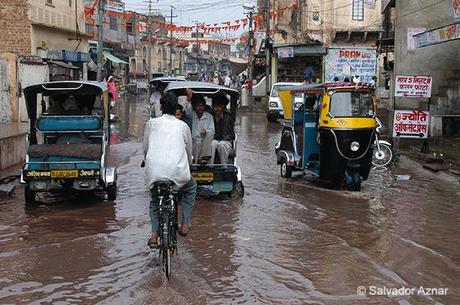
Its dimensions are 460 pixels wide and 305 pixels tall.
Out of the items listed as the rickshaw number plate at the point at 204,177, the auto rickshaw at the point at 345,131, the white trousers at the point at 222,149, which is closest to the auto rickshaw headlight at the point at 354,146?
the auto rickshaw at the point at 345,131

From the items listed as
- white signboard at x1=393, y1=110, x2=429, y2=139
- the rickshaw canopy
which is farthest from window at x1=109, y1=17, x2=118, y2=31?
the rickshaw canopy

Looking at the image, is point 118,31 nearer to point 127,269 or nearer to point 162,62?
point 162,62

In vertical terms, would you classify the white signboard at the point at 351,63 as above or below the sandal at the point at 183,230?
above

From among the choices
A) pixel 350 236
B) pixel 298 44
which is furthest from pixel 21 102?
pixel 298 44

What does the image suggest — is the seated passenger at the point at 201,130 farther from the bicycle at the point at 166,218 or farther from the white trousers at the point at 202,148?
the bicycle at the point at 166,218

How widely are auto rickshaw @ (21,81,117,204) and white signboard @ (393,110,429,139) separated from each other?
8.50 meters

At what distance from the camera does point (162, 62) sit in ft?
287

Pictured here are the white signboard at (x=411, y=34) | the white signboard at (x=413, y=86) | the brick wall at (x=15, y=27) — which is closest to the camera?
the white signboard at (x=413, y=86)

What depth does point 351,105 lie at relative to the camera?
37.7 feet

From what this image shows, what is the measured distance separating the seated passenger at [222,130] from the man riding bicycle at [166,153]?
13.0ft

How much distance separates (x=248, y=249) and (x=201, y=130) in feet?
11.0

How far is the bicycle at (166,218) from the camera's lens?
5.81 m

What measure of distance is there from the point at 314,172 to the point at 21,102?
12803mm

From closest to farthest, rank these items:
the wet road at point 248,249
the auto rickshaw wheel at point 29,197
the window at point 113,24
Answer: the wet road at point 248,249
the auto rickshaw wheel at point 29,197
the window at point 113,24
